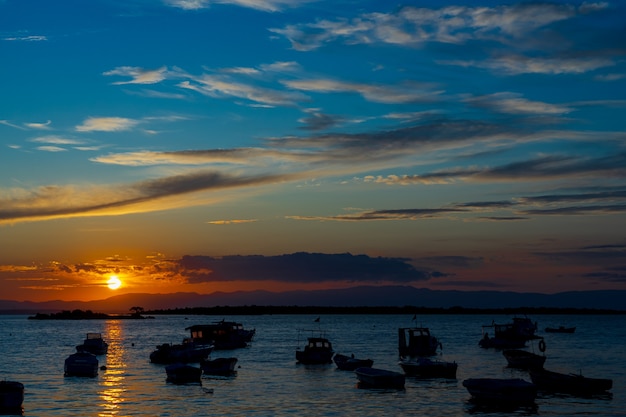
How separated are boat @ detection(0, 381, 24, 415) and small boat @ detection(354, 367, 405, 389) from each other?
84.6ft

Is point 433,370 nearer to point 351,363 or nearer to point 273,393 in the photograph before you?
point 351,363

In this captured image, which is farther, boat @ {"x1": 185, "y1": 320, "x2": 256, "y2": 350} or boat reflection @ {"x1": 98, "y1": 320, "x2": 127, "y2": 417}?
boat @ {"x1": 185, "y1": 320, "x2": 256, "y2": 350}

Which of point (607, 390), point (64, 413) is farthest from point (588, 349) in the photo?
point (64, 413)

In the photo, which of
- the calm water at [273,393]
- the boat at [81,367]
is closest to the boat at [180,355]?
the calm water at [273,393]

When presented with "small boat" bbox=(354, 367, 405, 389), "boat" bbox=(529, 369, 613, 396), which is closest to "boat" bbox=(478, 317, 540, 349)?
"boat" bbox=(529, 369, 613, 396)

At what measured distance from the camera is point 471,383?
53.1 metres

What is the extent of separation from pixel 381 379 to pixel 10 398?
26.9m

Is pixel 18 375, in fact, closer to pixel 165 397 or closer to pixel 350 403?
pixel 165 397

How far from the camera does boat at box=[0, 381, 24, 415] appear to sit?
1849 inches

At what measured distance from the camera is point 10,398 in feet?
155

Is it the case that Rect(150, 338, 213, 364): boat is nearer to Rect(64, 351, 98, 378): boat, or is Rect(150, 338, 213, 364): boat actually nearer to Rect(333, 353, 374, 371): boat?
Rect(64, 351, 98, 378): boat

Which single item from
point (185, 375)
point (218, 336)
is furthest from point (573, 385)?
point (218, 336)

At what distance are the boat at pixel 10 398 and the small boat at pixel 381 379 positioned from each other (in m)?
25.8

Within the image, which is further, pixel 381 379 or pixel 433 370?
pixel 433 370
